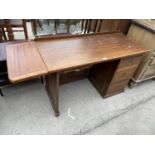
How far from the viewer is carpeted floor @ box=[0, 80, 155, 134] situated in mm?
1481

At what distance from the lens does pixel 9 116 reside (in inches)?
59.7

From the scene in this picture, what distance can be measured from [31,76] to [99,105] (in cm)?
108

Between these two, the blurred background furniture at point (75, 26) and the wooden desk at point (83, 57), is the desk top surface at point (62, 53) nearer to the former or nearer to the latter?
the wooden desk at point (83, 57)

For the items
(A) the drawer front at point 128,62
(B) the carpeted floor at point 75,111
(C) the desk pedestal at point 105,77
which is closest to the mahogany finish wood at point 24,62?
(C) the desk pedestal at point 105,77

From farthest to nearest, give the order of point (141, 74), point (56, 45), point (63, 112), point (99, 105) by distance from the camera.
Answer: 1. point (141, 74)
2. point (99, 105)
3. point (63, 112)
4. point (56, 45)

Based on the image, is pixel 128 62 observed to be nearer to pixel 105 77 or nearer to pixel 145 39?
pixel 105 77

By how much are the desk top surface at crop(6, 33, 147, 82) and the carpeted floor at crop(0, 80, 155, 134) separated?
2.44 ft

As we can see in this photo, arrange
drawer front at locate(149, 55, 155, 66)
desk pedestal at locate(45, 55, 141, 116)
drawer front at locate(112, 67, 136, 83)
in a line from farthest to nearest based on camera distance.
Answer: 1. drawer front at locate(149, 55, 155, 66)
2. drawer front at locate(112, 67, 136, 83)
3. desk pedestal at locate(45, 55, 141, 116)

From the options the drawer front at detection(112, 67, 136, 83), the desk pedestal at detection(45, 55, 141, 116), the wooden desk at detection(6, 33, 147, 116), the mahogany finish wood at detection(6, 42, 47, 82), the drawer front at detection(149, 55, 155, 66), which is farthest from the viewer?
the drawer front at detection(149, 55, 155, 66)

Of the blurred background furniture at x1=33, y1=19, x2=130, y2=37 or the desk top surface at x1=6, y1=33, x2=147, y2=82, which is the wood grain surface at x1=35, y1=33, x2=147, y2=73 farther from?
the blurred background furniture at x1=33, y1=19, x2=130, y2=37

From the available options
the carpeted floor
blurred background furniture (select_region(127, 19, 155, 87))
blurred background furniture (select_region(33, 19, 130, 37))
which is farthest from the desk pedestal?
blurred background furniture (select_region(33, 19, 130, 37))

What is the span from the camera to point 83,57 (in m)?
1.19
